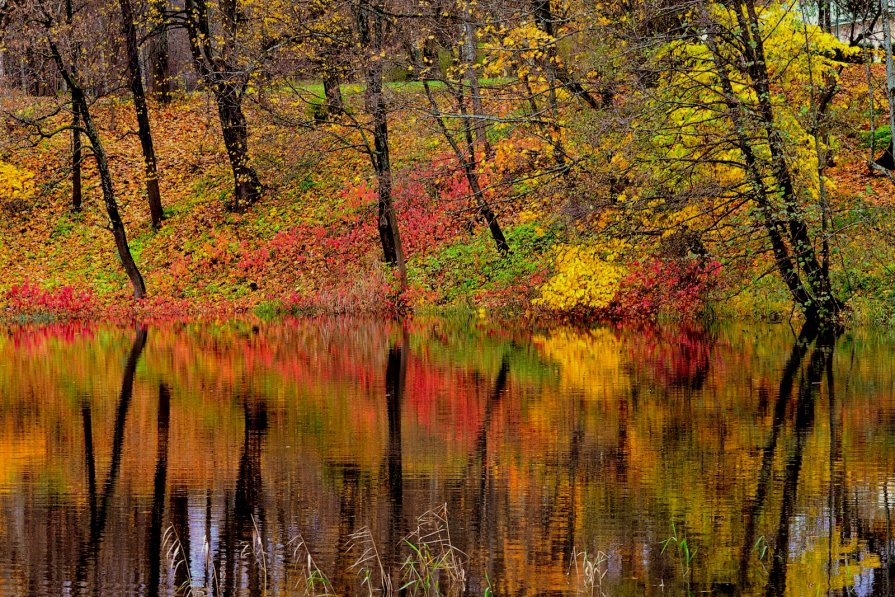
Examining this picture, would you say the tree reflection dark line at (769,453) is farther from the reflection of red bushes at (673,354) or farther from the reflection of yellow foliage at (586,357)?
the reflection of yellow foliage at (586,357)

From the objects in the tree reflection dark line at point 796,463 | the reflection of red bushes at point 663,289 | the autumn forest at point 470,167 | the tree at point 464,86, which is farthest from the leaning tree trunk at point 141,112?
the tree reflection dark line at point 796,463

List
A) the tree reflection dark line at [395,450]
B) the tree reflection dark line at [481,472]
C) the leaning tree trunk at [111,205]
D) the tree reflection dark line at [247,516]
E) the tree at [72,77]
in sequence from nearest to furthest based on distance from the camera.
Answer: the tree reflection dark line at [247,516] < the tree reflection dark line at [481,472] < the tree reflection dark line at [395,450] < the tree at [72,77] < the leaning tree trunk at [111,205]

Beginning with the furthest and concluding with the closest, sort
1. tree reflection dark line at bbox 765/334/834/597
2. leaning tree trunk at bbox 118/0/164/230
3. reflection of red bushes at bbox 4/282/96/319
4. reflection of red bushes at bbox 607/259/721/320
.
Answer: leaning tree trunk at bbox 118/0/164/230 < reflection of red bushes at bbox 4/282/96/319 < reflection of red bushes at bbox 607/259/721/320 < tree reflection dark line at bbox 765/334/834/597

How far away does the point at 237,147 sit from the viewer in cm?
3562

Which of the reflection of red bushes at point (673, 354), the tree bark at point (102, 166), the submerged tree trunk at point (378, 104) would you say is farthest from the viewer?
the tree bark at point (102, 166)

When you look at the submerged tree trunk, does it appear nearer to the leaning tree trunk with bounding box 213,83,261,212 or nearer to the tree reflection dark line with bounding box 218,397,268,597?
the leaning tree trunk with bounding box 213,83,261,212

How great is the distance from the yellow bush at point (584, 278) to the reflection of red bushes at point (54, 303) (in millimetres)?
14164

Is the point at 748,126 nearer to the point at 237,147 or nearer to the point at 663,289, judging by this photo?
the point at 663,289

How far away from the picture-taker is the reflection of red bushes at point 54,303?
3312 centimetres

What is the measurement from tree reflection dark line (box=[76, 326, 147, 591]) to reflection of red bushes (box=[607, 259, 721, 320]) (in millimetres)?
11877

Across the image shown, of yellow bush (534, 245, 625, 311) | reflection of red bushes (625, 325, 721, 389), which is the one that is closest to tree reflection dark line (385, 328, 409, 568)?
reflection of red bushes (625, 325, 721, 389)

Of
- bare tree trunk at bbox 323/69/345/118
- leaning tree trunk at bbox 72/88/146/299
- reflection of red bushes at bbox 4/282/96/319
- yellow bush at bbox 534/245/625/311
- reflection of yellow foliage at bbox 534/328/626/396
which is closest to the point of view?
A: reflection of yellow foliage at bbox 534/328/626/396

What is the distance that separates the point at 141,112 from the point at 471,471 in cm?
2852

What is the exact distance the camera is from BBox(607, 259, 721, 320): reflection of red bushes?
1046 inches
